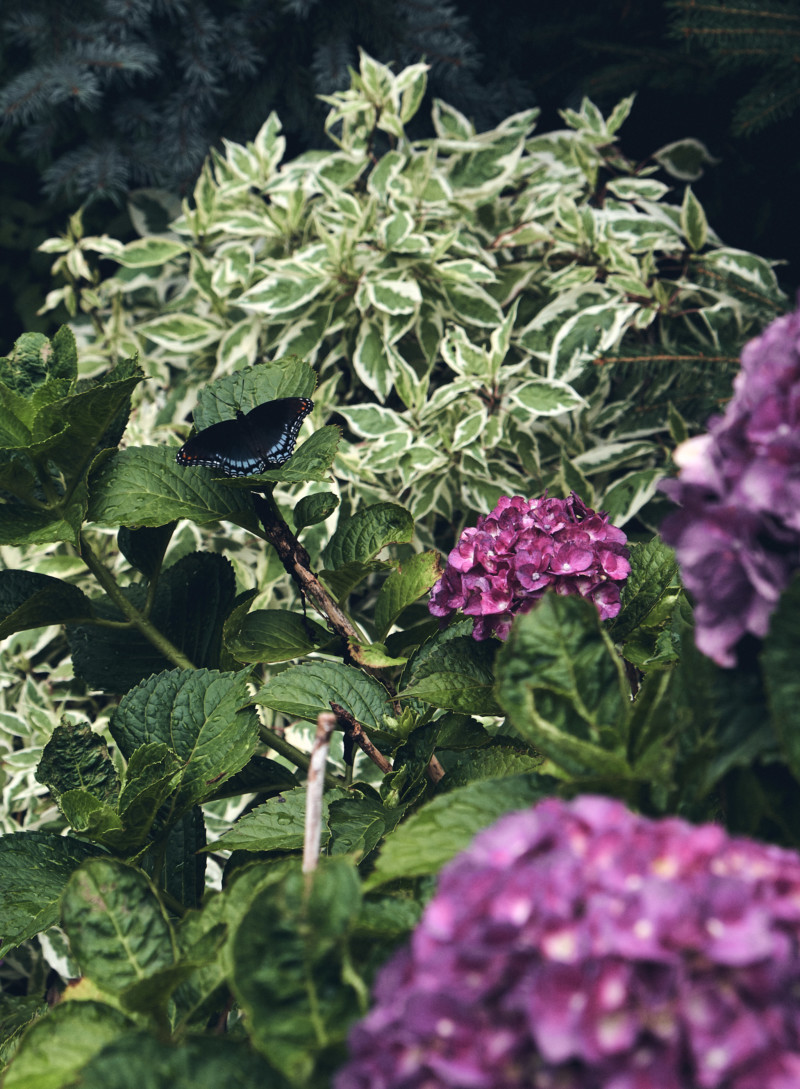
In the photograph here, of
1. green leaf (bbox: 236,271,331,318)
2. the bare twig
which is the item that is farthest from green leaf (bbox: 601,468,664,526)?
the bare twig

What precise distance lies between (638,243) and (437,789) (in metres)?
1.56

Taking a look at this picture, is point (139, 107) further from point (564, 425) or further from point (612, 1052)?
point (612, 1052)

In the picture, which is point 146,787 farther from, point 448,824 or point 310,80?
point 310,80

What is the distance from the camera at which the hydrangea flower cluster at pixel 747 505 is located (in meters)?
0.45

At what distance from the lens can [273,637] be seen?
2.97 feet

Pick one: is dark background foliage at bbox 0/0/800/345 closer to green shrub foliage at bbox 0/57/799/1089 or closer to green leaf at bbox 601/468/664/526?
green shrub foliage at bbox 0/57/799/1089

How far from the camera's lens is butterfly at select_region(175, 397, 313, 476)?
92 cm

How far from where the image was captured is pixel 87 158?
8.66 ft

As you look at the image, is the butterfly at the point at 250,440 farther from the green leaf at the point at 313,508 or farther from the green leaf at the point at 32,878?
the green leaf at the point at 32,878

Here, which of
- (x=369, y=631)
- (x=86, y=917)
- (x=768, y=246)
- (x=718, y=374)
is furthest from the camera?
(x=768, y=246)

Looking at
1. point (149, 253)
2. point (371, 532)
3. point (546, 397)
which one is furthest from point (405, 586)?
point (149, 253)

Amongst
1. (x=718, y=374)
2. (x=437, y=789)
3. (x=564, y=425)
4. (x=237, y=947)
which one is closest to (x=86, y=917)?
(x=237, y=947)

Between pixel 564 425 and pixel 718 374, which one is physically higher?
pixel 718 374

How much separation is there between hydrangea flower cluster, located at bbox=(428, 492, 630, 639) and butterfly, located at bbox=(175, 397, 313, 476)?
22 cm
